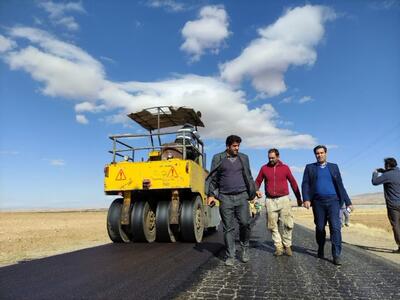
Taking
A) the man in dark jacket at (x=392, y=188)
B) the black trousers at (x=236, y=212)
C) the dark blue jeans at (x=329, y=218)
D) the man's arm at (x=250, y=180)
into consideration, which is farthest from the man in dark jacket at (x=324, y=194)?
the man in dark jacket at (x=392, y=188)

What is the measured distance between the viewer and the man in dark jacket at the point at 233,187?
6262 millimetres

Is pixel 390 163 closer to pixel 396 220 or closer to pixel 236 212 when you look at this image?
pixel 396 220

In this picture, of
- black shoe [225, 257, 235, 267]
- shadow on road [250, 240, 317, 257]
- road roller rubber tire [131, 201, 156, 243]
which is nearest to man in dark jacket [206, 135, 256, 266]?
black shoe [225, 257, 235, 267]

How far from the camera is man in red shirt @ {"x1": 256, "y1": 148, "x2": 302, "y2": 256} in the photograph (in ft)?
22.4

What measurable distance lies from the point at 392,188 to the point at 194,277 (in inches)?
210

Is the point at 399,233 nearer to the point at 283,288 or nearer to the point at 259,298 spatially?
the point at 283,288

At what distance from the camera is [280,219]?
6.98 metres

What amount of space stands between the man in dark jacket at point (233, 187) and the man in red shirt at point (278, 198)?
0.69 meters

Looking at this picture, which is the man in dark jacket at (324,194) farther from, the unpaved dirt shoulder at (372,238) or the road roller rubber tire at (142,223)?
the road roller rubber tire at (142,223)

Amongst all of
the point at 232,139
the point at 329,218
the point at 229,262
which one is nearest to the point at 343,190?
the point at 329,218

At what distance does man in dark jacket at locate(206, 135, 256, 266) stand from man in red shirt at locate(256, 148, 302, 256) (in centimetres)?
69

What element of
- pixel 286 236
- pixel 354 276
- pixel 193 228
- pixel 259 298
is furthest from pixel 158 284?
pixel 193 228

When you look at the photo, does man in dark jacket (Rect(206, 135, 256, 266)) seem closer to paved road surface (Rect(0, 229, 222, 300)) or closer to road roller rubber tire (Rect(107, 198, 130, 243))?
paved road surface (Rect(0, 229, 222, 300))

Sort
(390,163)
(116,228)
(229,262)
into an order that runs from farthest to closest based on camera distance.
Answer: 1. (116,228)
2. (390,163)
3. (229,262)
